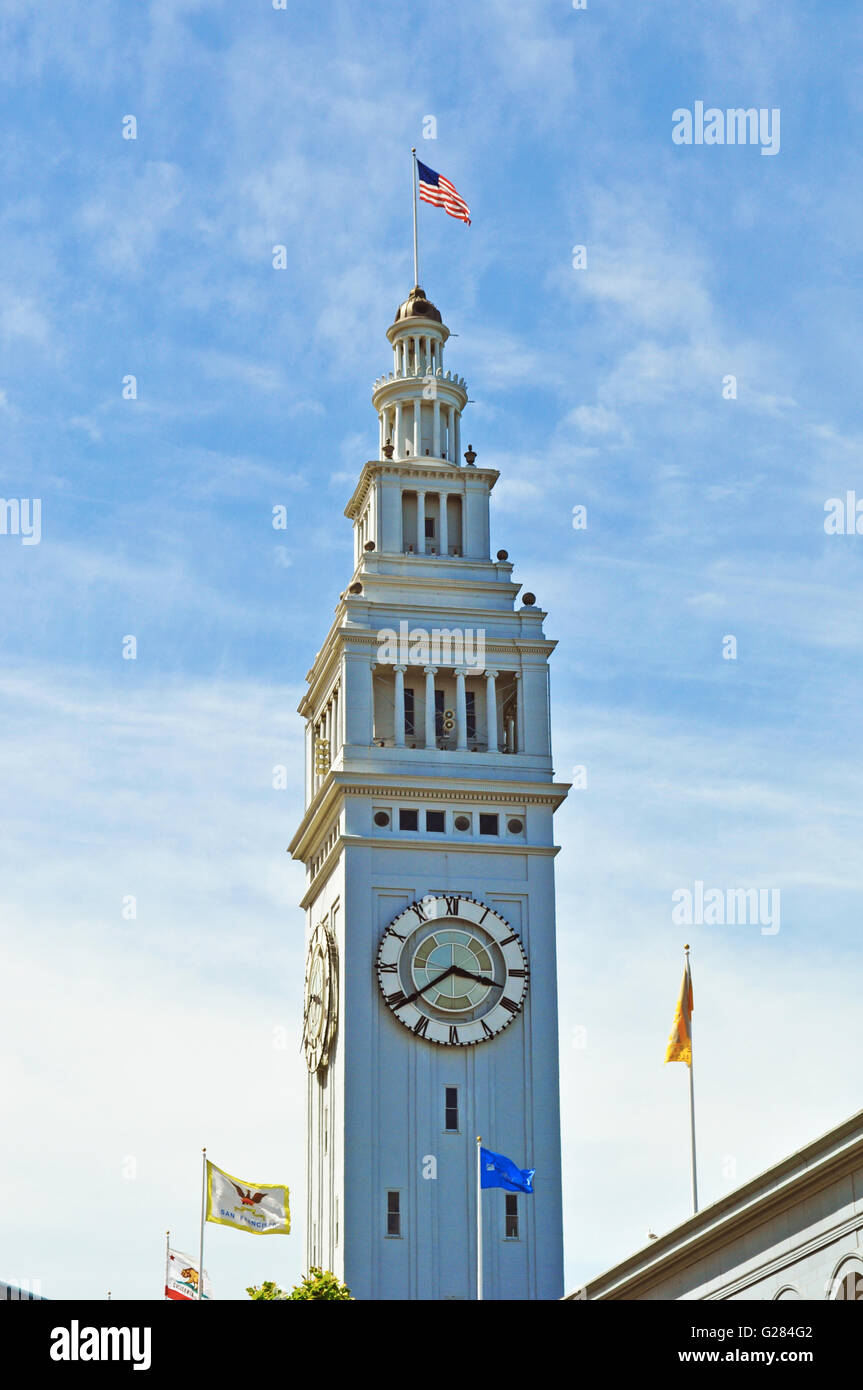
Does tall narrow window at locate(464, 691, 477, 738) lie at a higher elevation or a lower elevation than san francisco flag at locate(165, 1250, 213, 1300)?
higher

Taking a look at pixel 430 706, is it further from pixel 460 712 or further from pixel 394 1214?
pixel 394 1214

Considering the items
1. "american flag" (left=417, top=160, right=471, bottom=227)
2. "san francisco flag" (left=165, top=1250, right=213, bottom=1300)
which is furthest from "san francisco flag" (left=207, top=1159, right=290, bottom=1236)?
"american flag" (left=417, top=160, right=471, bottom=227)

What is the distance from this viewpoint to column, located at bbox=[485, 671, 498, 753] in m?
91.2

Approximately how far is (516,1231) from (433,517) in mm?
33169

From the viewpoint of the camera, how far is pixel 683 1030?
72.7m

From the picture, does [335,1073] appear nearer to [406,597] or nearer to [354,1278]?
[354,1278]

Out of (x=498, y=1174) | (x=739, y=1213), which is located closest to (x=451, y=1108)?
(x=498, y=1174)

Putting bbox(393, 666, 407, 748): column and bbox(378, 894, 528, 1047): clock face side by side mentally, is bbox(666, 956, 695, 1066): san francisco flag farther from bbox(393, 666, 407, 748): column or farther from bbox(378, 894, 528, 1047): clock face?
bbox(393, 666, 407, 748): column

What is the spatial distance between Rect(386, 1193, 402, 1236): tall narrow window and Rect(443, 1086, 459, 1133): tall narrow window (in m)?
3.41

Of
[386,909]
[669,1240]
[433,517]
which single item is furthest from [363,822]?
[669,1240]

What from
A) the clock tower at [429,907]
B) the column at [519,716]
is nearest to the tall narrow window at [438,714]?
the clock tower at [429,907]

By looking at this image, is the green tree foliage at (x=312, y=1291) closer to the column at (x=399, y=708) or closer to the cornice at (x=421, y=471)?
the column at (x=399, y=708)

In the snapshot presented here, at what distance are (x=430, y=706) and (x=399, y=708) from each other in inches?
57.3

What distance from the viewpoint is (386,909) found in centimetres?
8700
